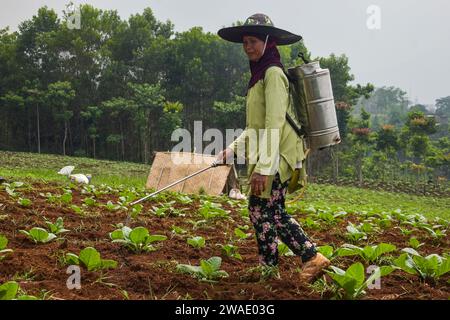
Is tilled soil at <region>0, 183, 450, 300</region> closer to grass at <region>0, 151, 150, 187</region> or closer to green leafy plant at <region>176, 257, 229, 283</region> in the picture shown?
green leafy plant at <region>176, 257, 229, 283</region>

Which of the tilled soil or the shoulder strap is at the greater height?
the shoulder strap

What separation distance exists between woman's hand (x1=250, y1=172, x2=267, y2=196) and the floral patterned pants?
0.16 m

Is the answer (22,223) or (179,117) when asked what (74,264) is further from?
(179,117)

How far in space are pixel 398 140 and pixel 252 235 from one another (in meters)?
25.9

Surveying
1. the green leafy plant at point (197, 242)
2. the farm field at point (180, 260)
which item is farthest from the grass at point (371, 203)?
the green leafy plant at point (197, 242)

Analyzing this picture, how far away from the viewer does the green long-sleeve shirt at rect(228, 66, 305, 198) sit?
2.96 m

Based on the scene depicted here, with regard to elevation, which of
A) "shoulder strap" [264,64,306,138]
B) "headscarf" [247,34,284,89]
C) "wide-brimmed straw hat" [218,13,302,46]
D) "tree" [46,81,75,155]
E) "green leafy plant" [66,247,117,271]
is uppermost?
→ "tree" [46,81,75,155]

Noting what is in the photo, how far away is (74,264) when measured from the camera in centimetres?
312

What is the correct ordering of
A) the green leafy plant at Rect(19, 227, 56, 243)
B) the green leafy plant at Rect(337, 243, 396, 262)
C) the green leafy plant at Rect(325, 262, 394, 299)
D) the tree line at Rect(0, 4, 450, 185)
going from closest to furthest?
1. the green leafy plant at Rect(325, 262, 394, 299)
2. the green leafy plant at Rect(337, 243, 396, 262)
3. the green leafy plant at Rect(19, 227, 56, 243)
4. the tree line at Rect(0, 4, 450, 185)

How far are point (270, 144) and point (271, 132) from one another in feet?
0.23

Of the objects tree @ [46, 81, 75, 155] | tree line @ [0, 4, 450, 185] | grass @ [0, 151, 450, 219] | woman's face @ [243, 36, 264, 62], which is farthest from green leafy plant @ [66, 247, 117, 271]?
tree @ [46, 81, 75, 155]

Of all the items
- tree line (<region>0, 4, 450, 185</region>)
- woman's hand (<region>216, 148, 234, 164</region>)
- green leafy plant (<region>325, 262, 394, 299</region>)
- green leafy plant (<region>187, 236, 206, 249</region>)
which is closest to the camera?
green leafy plant (<region>325, 262, 394, 299</region>)

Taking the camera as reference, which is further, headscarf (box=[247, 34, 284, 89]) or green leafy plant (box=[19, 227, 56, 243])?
green leafy plant (box=[19, 227, 56, 243])

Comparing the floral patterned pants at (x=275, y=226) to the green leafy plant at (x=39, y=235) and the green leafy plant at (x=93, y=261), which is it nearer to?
the green leafy plant at (x=93, y=261)
